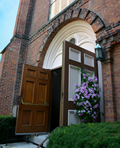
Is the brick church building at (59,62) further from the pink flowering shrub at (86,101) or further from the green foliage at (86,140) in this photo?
the green foliage at (86,140)

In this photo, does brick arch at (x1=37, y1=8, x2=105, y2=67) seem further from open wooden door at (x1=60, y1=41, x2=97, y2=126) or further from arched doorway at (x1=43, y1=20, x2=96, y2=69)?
open wooden door at (x1=60, y1=41, x2=97, y2=126)

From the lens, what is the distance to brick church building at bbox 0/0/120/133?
12.1 feet

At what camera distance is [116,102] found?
3492 millimetres

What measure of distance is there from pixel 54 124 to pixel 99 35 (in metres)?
4.42

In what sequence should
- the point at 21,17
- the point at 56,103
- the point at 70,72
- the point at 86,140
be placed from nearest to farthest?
the point at 86,140 < the point at 70,72 < the point at 56,103 < the point at 21,17

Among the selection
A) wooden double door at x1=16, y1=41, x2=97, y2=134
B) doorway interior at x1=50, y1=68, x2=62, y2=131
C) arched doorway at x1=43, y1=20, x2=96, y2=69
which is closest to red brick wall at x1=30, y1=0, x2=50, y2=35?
arched doorway at x1=43, y1=20, x2=96, y2=69

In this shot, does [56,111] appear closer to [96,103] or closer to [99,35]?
[96,103]

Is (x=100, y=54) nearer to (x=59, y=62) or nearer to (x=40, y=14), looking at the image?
(x=59, y=62)

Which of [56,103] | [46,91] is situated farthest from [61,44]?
[56,103]

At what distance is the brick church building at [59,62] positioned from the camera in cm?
369

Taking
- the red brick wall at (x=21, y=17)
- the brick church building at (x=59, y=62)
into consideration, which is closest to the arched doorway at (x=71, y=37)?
the brick church building at (x=59, y=62)

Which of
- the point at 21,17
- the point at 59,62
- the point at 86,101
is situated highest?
the point at 21,17

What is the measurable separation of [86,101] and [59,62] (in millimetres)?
3223

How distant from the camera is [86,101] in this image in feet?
11.7
